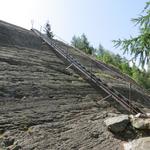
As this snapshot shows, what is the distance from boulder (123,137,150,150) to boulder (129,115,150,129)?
2.35ft

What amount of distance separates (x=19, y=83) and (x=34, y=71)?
4.22 ft

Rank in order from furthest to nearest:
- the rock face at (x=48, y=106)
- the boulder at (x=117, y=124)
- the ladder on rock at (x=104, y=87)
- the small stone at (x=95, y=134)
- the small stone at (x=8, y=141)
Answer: the ladder on rock at (x=104, y=87) → the boulder at (x=117, y=124) → the small stone at (x=95, y=134) → the rock face at (x=48, y=106) → the small stone at (x=8, y=141)

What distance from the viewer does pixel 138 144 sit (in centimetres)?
661

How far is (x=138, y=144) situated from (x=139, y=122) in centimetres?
102

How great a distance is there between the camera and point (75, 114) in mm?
7777

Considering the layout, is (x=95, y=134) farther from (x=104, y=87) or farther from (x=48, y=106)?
(x=104, y=87)

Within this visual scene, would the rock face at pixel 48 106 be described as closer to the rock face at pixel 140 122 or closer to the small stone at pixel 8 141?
the small stone at pixel 8 141

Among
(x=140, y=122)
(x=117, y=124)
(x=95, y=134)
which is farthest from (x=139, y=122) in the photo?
(x=95, y=134)

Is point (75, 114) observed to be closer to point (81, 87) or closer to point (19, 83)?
point (19, 83)

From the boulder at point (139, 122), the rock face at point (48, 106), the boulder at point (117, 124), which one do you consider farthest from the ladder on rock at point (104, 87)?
→ the boulder at point (117, 124)

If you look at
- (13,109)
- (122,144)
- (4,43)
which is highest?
(4,43)

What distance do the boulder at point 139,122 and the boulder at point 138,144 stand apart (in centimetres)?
72

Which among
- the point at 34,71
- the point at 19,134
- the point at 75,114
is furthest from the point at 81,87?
the point at 19,134

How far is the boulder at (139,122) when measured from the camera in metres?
7.41
